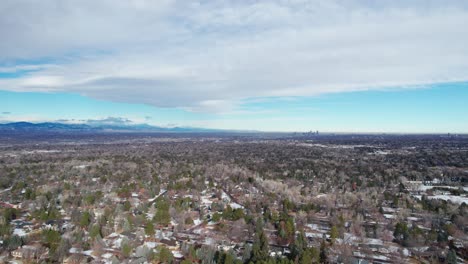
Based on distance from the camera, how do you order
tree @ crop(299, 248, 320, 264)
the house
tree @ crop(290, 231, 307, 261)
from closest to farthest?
tree @ crop(299, 248, 320, 264) → tree @ crop(290, 231, 307, 261) → the house

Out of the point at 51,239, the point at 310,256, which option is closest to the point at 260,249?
the point at 310,256

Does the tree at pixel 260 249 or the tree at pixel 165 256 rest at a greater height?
the tree at pixel 260 249

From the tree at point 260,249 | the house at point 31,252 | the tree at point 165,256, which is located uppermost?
the tree at point 260,249

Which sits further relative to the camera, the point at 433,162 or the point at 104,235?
the point at 433,162

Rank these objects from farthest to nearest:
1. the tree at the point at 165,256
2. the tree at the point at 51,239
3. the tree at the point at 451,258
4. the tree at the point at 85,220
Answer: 1. the tree at the point at 85,220
2. the tree at the point at 51,239
3. the tree at the point at 165,256
4. the tree at the point at 451,258

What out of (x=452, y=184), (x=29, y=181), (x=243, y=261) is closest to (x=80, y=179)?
(x=29, y=181)

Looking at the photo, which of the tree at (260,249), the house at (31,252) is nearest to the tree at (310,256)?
the tree at (260,249)

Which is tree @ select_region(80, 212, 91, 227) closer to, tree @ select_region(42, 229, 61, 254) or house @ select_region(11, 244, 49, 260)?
tree @ select_region(42, 229, 61, 254)

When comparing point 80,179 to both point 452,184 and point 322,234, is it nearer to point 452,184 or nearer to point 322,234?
point 322,234

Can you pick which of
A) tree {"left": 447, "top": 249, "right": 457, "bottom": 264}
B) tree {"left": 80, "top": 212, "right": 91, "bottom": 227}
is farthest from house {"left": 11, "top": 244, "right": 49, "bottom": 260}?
tree {"left": 447, "top": 249, "right": 457, "bottom": 264}

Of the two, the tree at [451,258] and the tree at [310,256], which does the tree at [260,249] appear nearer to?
the tree at [310,256]

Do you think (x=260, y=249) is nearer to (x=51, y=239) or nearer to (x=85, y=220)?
(x=51, y=239)
